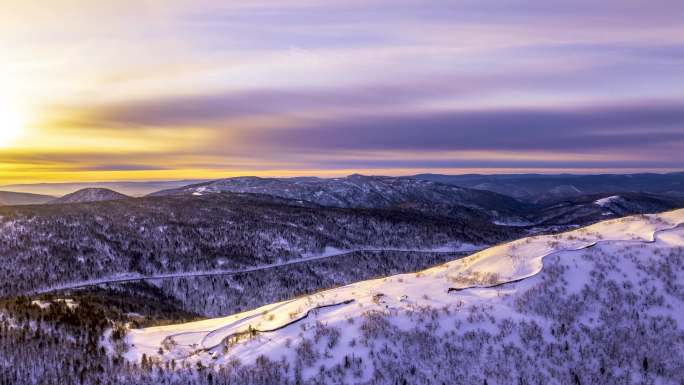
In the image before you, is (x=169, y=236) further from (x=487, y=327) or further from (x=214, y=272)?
(x=487, y=327)

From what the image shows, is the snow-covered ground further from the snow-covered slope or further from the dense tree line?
the snow-covered slope

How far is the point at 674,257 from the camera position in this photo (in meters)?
26.8

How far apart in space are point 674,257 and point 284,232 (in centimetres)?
11694

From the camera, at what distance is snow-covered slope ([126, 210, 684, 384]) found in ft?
63.0

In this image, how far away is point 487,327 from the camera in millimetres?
21375

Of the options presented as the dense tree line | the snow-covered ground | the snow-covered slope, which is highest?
the snow-covered slope

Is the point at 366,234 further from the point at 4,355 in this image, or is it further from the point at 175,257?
the point at 4,355

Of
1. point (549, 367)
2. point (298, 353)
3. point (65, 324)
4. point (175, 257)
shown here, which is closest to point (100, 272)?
point (175, 257)

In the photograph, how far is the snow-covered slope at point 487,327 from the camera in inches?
756

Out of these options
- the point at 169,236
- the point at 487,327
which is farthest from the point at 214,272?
the point at 487,327

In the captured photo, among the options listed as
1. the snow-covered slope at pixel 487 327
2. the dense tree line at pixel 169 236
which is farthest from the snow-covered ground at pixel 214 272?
the snow-covered slope at pixel 487 327

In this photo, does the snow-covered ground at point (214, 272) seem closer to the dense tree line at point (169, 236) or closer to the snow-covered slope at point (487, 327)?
the dense tree line at point (169, 236)

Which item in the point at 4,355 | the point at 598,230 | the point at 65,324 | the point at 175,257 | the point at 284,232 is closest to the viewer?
the point at 4,355

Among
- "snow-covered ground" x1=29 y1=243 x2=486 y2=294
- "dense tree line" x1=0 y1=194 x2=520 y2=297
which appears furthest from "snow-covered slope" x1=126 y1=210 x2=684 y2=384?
"dense tree line" x1=0 y1=194 x2=520 y2=297
